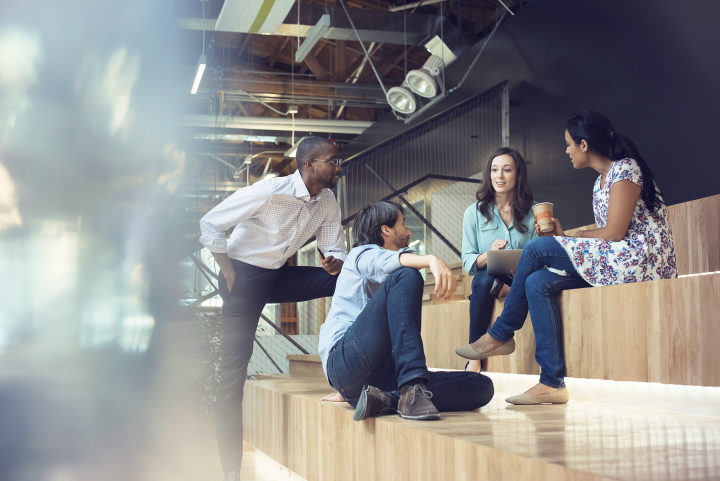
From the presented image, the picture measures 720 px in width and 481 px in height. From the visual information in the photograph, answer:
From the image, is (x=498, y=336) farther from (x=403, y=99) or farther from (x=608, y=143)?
(x=403, y=99)

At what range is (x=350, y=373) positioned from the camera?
1.58 m

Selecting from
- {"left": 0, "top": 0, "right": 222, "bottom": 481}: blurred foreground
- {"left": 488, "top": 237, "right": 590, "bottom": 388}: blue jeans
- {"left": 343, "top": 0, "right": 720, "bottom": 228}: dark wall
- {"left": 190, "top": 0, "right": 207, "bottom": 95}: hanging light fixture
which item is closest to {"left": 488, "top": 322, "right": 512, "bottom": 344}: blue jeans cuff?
{"left": 488, "top": 237, "right": 590, "bottom": 388}: blue jeans

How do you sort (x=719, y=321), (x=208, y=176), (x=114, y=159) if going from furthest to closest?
(x=208, y=176)
(x=114, y=159)
(x=719, y=321)

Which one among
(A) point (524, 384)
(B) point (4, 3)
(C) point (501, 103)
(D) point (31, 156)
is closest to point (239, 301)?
(D) point (31, 156)

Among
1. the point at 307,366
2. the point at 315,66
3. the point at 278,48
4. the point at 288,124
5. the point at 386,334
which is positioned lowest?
the point at 307,366

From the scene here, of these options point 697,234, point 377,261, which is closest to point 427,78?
point 697,234

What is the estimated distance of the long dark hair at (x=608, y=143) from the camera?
1.77 m

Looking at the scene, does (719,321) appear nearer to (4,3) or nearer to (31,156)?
(31,156)

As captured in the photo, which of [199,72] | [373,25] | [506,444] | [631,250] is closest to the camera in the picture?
[506,444]

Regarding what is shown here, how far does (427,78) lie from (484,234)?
3.55 meters

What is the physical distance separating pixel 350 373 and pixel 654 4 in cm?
320

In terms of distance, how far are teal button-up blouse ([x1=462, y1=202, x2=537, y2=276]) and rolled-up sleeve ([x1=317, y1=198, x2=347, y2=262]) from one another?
1.65 feet

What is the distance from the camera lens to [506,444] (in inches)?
41.4

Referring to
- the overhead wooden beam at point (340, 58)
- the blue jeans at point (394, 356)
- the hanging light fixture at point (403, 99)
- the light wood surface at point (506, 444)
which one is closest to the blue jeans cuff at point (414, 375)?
the blue jeans at point (394, 356)
